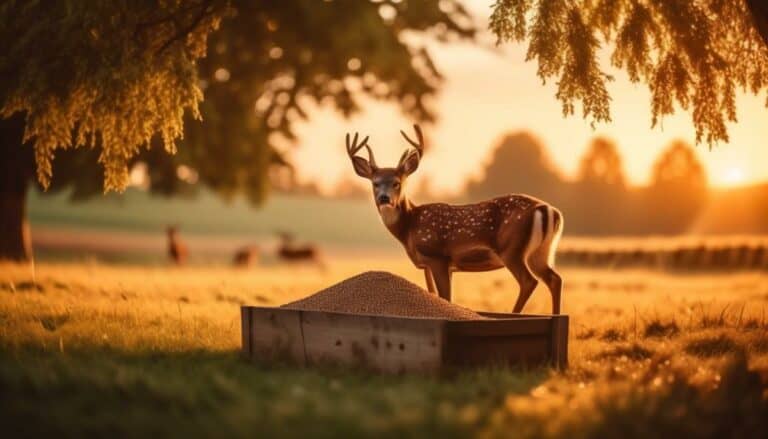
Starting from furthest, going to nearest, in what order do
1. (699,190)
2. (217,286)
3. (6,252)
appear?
(699,190), (6,252), (217,286)

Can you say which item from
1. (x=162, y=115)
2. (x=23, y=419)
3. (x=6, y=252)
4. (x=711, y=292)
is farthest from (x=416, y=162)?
(x=6, y=252)

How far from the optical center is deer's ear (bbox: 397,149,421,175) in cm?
938

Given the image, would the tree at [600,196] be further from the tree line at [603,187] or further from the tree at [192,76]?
the tree at [192,76]

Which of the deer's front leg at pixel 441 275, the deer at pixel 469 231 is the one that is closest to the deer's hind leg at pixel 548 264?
the deer at pixel 469 231

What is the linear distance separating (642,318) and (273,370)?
4.52 m

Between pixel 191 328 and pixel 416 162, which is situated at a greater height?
pixel 416 162

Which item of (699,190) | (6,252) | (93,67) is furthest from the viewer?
(699,190)

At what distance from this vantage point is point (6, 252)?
17422 millimetres

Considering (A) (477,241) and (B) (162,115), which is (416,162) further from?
(B) (162,115)

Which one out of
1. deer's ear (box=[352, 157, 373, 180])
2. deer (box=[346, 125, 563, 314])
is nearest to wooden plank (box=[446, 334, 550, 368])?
deer (box=[346, 125, 563, 314])

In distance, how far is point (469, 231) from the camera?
9414 millimetres

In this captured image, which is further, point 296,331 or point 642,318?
point 642,318

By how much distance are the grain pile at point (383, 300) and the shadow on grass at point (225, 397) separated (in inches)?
28.3

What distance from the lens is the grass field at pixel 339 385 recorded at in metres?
5.52
